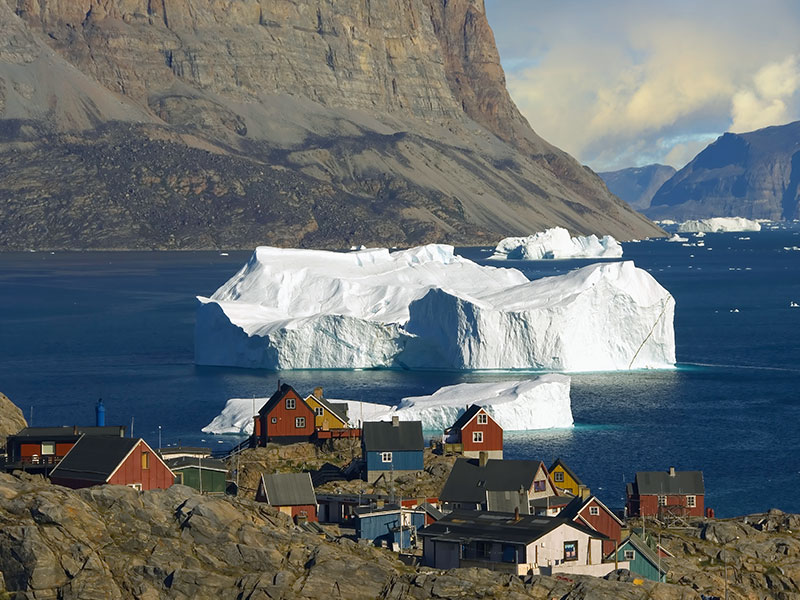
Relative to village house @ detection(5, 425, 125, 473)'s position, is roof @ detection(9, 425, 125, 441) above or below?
above

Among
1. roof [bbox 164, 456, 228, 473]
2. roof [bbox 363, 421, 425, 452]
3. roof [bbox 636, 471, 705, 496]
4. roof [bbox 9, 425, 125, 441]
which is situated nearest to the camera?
roof [bbox 9, 425, 125, 441]

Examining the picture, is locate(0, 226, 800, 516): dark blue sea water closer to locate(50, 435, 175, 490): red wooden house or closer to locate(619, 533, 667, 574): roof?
locate(619, 533, 667, 574): roof

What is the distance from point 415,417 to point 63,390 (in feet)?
92.8

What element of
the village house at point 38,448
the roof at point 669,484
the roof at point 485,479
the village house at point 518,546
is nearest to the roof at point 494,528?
the village house at point 518,546

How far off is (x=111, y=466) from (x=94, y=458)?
1.03 meters

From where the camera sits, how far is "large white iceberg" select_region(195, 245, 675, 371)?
78.4m

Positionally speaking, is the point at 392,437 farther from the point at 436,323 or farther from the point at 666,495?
the point at 436,323

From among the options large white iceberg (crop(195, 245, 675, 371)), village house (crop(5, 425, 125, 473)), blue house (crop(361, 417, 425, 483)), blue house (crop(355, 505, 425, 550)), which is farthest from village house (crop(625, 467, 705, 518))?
large white iceberg (crop(195, 245, 675, 371))

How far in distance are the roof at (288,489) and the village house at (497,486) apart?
3560mm

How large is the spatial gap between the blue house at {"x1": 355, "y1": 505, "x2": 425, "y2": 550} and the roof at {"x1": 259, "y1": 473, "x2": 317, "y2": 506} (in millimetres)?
2335

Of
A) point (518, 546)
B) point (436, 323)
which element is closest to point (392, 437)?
point (518, 546)

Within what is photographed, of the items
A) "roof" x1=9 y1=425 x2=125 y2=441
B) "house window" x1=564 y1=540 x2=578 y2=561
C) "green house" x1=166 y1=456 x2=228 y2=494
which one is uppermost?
"roof" x1=9 y1=425 x2=125 y2=441

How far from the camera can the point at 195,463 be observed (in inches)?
1679

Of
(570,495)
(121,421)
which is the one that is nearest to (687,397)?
(121,421)
